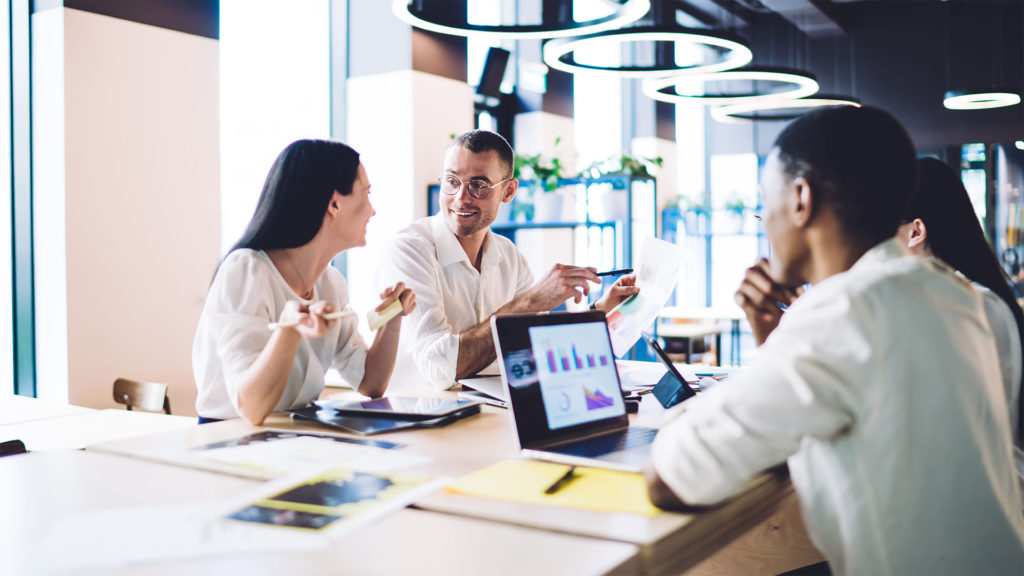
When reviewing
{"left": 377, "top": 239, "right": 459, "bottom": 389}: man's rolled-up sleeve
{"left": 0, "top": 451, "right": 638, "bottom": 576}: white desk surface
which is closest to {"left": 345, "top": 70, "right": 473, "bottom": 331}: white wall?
{"left": 377, "top": 239, "right": 459, "bottom": 389}: man's rolled-up sleeve

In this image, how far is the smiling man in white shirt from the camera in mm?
985

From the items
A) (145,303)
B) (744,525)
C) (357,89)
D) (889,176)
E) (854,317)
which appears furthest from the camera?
(357,89)

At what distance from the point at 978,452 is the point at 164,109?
405 centimetres

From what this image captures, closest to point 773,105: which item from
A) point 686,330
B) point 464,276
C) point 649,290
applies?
point 686,330

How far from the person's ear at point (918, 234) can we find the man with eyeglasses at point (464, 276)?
737 mm

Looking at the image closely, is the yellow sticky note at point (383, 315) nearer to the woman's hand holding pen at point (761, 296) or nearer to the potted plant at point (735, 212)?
the woman's hand holding pen at point (761, 296)

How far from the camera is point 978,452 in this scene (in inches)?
40.4

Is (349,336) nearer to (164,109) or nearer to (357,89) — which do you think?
(164,109)

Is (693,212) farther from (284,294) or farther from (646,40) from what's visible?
(284,294)

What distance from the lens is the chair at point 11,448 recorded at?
1.57 metres

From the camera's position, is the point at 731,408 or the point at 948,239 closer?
the point at 731,408

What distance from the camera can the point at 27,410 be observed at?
321 centimetres

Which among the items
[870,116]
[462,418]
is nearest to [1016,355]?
[870,116]

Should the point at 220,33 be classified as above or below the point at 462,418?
above
